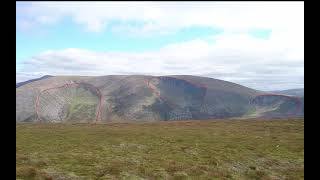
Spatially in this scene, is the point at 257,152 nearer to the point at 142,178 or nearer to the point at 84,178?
the point at 142,178

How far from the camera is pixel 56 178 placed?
2845 centimetres

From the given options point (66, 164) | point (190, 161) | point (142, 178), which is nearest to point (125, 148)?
point (190, 161)

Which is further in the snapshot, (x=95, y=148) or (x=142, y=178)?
(x=95, y=148)

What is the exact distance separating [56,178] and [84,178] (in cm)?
210
